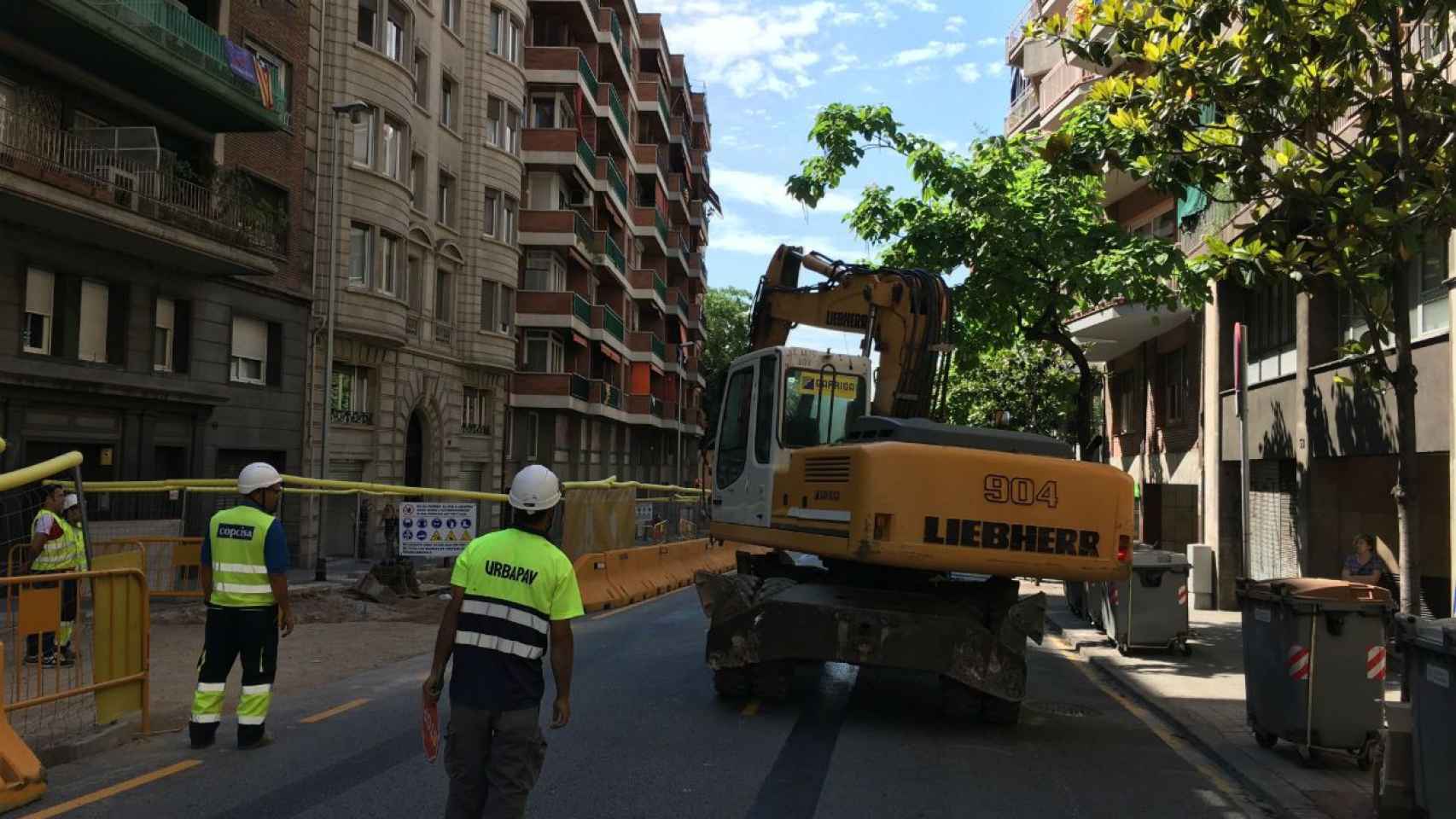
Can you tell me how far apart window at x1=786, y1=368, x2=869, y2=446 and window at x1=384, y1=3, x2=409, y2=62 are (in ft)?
72.2

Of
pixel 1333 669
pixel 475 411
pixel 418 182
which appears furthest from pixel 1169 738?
pixel 475 411

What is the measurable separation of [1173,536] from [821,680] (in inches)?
690

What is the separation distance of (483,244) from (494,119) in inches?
165

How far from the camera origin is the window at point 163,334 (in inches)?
826

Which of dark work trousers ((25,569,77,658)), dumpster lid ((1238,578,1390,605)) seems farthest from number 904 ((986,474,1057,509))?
dark work trousers ((25,569,77,658))

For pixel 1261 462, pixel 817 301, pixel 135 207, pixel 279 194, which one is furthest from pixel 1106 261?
pixel 279 194

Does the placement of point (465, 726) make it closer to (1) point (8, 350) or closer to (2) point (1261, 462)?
(1) point (8, 350)

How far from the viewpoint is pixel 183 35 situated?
1975 centimetres

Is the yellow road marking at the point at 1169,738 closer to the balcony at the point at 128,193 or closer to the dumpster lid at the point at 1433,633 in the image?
the dumpster lid at the point at 1433,633

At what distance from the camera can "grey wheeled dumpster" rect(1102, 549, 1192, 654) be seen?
1345 cm

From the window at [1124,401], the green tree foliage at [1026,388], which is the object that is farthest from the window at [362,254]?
the window at [1124,401]

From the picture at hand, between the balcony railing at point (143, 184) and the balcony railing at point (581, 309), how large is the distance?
17.9m

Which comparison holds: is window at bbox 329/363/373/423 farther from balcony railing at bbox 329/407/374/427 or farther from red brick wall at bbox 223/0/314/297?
red brick wall at bbox 223/0/314/297

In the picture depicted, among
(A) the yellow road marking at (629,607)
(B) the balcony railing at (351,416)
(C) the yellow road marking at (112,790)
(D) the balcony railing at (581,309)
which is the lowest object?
(A) the yellow road marking at (629,607)
